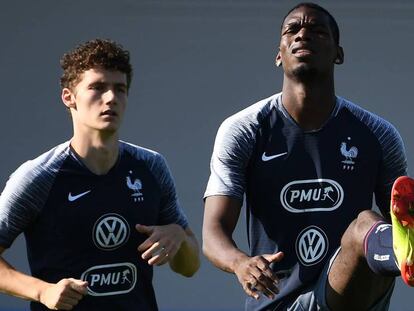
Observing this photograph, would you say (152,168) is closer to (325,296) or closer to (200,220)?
(325,296)

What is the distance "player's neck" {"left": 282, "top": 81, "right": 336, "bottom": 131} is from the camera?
15.8ft

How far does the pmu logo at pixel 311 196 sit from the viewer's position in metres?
4.77

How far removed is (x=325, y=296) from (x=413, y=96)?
15.2 feet

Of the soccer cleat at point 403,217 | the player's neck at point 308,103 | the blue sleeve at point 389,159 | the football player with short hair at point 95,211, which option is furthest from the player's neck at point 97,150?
the soccer cleat at point 403,217

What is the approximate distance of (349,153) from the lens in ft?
15.9

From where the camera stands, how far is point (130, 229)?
4.79 metres

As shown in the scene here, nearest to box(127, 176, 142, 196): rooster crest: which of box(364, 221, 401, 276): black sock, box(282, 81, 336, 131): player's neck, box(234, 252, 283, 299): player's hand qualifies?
box(282, 81, 336, 131): player's neck

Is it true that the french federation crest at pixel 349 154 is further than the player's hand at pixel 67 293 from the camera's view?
Yes

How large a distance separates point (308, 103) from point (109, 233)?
0.89 metres

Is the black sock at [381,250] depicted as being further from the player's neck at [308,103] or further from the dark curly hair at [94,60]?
the dark curly hair at [94,60]

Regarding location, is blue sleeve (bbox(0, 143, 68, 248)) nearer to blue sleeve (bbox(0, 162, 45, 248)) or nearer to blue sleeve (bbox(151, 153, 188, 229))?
blue sleeve (bbox(0, 162, 45, 248))

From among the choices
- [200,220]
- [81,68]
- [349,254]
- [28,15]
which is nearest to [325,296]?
[349,254]

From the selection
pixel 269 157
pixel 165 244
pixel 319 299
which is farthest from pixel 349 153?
pixel 165 244

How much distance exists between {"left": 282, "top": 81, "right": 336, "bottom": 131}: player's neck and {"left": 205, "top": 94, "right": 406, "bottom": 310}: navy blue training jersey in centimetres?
3
